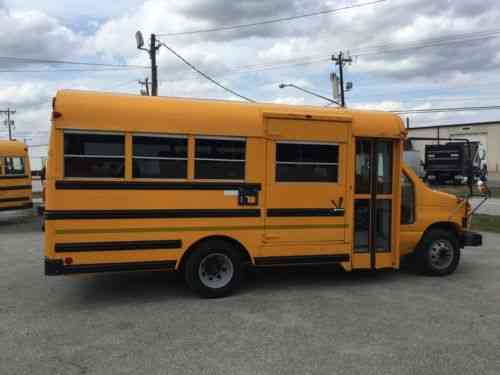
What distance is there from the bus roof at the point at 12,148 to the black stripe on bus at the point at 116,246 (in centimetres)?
951

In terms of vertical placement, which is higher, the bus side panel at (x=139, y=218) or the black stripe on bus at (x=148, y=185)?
the black stripe on bus at (x=148, y=185)

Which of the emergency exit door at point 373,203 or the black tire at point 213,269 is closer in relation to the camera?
the black tire at point 213,269

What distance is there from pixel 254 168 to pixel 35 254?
18.4 feet

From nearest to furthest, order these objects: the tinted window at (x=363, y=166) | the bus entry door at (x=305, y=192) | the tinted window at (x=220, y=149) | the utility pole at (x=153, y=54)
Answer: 1. the tinted window at (x=220, y=149)
2. the bus entry door at (x=305, y=192)
3. the tinted window at (x=363, y=166)
4. the utility pole at (x=153, y=54)

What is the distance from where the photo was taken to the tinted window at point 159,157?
554 cm

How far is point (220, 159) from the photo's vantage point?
582cm

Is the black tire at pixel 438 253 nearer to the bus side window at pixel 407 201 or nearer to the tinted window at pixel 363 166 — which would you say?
the bus side window at pixel 407 201

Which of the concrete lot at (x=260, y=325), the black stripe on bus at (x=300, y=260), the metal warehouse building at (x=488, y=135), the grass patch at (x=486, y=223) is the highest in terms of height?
the metal warehouse building at (x=488, y=135)

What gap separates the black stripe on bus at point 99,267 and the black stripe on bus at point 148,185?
92 centimetres

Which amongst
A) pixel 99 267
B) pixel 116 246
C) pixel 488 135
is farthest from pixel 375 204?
pixel 488 135

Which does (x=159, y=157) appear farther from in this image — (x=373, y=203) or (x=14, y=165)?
(x=14, y=165)

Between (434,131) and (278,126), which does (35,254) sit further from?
(434,131)

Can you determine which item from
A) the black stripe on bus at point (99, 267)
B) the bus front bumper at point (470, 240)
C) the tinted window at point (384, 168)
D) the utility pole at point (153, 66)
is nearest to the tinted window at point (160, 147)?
the black stripe on bus at point (99, 267)

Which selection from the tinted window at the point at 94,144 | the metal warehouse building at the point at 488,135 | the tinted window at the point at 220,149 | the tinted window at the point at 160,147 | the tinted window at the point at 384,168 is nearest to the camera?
the tinted window at the point at 94,144
